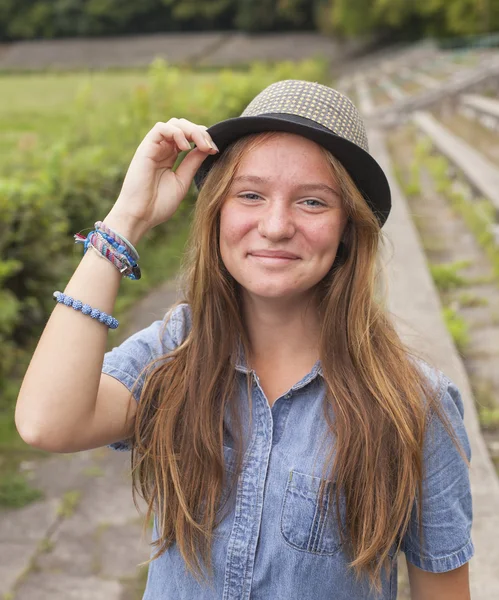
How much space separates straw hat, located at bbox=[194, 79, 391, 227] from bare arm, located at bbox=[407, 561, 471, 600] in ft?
2.68

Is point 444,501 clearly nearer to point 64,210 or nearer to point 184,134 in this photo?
point 184,134

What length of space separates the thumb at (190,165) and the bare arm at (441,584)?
3.22 ft

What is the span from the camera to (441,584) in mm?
1626

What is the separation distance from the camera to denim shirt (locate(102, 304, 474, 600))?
1510mm

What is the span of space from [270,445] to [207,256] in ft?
1.43

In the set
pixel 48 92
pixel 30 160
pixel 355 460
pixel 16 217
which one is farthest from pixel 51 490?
pixel 48 92

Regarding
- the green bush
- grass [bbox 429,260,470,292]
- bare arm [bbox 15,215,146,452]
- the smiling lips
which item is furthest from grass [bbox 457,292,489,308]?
bare arm [bbox 15,215,146,452]

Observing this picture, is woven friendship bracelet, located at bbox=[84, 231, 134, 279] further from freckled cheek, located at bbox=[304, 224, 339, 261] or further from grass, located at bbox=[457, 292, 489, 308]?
grass, located at bbox=[457, 292, 489, 308]

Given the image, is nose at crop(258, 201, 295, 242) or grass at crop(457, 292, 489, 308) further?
grass at crop(457, 292, 489, 308)

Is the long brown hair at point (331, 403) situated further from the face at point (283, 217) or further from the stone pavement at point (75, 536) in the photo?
the stone pavement at point (75, 536)

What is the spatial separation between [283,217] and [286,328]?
29 cm

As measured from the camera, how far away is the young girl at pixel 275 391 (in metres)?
1.49

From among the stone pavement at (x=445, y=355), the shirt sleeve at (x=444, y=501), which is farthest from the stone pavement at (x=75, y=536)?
the shirt sleeve at (x=444, y=501)

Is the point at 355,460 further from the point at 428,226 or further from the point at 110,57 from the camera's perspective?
the point at 110,57
